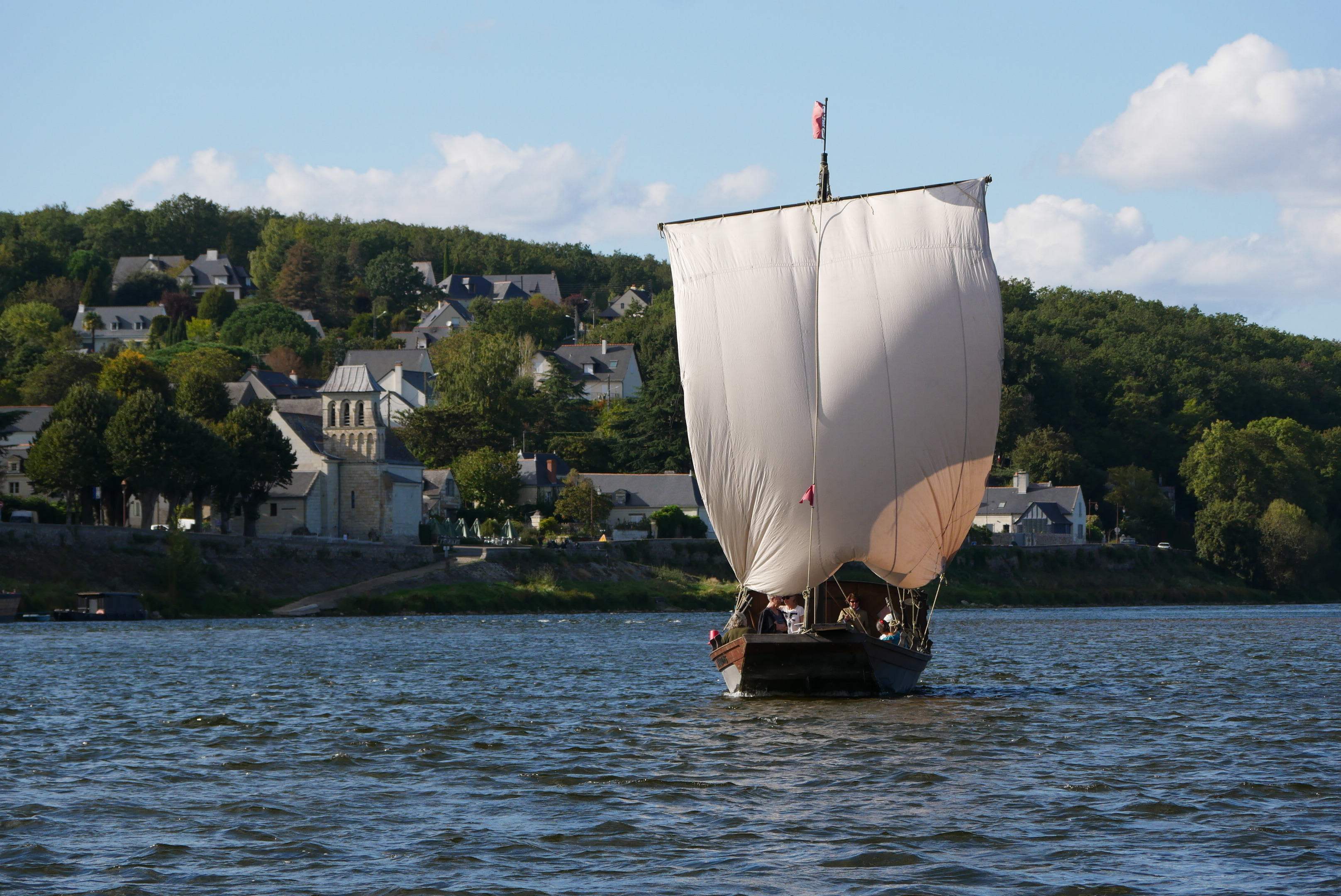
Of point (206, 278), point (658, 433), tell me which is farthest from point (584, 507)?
point (206, 278)

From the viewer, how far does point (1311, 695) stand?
108 ft

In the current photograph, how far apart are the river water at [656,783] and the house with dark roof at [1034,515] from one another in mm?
70839

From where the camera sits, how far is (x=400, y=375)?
5364 inches

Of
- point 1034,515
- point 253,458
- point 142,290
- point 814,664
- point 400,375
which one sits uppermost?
point 142,290

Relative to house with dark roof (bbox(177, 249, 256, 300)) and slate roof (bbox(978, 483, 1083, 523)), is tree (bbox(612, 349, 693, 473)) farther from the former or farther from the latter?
house with dark roof (bbox(177, 249, 256, 300))

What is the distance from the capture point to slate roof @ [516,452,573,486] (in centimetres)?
10625

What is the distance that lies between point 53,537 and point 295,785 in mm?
52471

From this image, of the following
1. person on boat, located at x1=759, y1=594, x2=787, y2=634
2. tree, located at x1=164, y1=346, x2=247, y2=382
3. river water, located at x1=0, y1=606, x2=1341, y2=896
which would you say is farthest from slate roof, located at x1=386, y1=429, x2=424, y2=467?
person on boat, located at x1=759, y1=594, x2=787, y2=634

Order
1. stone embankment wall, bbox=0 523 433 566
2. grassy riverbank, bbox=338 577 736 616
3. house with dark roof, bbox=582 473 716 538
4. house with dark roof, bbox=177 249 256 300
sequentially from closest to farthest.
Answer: stone embankment wall, bbox=0 523 433 566 < grassy riverbank, bbox=338 577 736 616 < house with dark roof, bbox=582 473 716 538 < house with dark roof, bbox=177 249 256 300

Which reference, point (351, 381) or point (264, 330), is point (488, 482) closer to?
point (351, 381)

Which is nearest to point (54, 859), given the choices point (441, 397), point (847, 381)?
point (847, 381)

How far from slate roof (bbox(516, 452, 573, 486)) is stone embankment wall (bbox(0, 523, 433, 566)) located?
20838 mm

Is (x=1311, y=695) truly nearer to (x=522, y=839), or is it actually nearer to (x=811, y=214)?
(x=811, y=214)

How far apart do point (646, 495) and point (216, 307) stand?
86270mm
